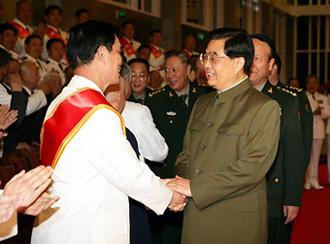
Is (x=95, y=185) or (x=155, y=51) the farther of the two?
(x=155, y=51)

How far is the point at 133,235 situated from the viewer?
3342mm

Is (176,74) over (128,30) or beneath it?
beneath

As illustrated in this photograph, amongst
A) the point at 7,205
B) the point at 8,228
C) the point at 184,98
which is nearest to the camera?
the point at 7,205

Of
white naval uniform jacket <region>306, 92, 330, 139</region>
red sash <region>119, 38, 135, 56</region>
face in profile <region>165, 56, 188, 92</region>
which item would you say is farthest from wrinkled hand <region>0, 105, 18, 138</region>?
white naval uniform jacket <region>306, 92, 330, 139</region>

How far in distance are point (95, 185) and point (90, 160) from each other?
108 mm

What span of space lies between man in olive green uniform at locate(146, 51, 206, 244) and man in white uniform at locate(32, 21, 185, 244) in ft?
6.00

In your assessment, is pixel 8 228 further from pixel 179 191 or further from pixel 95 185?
pixel 179 191

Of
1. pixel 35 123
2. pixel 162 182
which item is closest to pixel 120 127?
pixel 162 182

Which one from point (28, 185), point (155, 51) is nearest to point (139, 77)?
point (28, 185)

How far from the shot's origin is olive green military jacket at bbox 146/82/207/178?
479cm

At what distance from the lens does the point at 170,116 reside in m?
4.89

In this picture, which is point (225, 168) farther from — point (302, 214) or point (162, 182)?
point (302, 214)

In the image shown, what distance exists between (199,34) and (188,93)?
9.45 metres

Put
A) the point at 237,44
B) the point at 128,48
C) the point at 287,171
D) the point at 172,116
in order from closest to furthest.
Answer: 1. the point at 237,44
2. the point at 287,171
3. the point at 172,116
4. the point at 128,48
